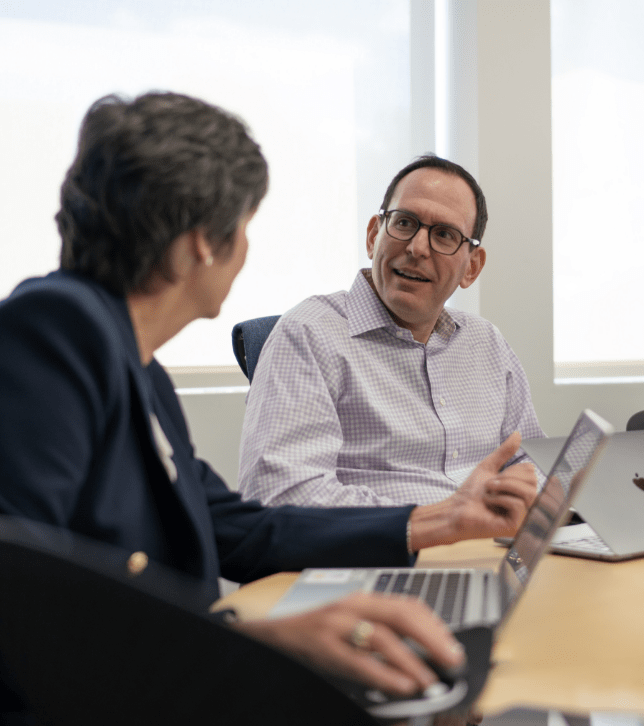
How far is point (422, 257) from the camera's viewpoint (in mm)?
1767

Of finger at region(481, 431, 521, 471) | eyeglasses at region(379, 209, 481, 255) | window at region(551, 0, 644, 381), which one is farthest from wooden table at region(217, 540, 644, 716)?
window at region(551, 0, 644, 381)

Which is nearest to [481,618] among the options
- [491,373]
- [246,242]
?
[246,242]

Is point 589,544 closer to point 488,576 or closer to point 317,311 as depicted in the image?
point 488,576

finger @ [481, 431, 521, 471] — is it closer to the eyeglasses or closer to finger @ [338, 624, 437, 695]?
finger @ [338, 624, 437, 695]

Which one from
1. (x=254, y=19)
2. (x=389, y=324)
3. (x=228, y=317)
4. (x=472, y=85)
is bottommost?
(x=228, y=317)

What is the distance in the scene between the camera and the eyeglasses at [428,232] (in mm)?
1794

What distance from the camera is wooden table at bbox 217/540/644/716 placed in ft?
1.99

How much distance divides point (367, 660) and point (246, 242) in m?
0.57

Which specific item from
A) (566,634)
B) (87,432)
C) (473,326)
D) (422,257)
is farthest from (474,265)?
(87,432)

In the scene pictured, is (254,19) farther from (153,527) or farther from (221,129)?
(153,527)

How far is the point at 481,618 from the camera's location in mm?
754

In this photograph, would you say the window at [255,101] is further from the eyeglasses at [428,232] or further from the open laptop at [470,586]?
the open laptop at [470,586]

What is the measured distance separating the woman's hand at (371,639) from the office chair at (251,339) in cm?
123

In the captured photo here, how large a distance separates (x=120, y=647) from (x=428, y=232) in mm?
1505
